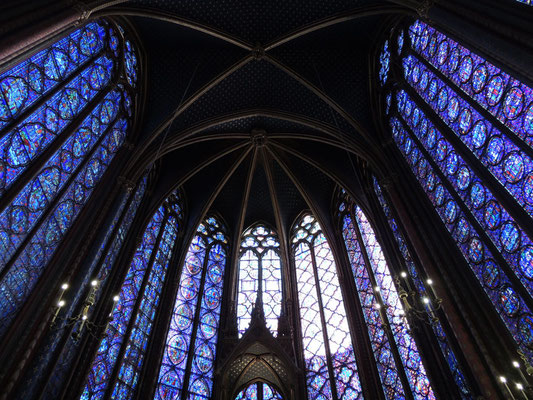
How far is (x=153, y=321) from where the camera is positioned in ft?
39.8

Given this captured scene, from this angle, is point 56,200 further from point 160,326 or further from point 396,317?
point 396,317

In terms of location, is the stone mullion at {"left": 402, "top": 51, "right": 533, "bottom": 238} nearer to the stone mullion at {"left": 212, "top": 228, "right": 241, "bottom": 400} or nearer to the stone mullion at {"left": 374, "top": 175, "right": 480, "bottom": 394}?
the stone mullion at {"left": 374, "top": 175, "right": 480, "bottom": 394}

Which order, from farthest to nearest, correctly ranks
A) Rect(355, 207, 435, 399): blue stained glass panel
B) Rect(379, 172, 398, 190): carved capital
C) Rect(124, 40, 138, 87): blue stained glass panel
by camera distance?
Rect(124, 40, 138, 87): blue stained glass panel → Rect(379, 172, 398, 190): carved capital → Rect(355, 207, 435, 399): blue stained glass panel

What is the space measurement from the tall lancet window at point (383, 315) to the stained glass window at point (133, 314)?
6.09 m

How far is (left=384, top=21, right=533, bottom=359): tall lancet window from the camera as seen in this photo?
6.54m

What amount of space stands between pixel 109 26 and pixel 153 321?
26.6ft

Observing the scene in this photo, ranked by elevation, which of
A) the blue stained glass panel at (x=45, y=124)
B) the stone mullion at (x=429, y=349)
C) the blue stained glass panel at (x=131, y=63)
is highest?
the blue stained glass panel at (x=131, y=63)

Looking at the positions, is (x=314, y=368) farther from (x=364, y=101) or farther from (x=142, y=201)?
(x=364, y=101)

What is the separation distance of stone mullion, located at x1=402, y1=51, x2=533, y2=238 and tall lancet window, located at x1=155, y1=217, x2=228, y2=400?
8.66 meters

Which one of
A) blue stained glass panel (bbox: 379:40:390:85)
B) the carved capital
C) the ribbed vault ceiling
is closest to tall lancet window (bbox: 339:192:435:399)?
the ribbed vault ceiling

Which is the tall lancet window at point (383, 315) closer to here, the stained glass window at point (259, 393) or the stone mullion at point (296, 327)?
the stone mullion at point (296, 327)

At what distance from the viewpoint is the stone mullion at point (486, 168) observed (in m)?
6.48

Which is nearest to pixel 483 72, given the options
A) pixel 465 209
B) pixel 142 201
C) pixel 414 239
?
pixel 465 209

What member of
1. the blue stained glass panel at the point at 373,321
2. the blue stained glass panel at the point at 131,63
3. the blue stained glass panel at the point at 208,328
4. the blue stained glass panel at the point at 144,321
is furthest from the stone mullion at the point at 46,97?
the blue stained glass panel at the point at 373,321
